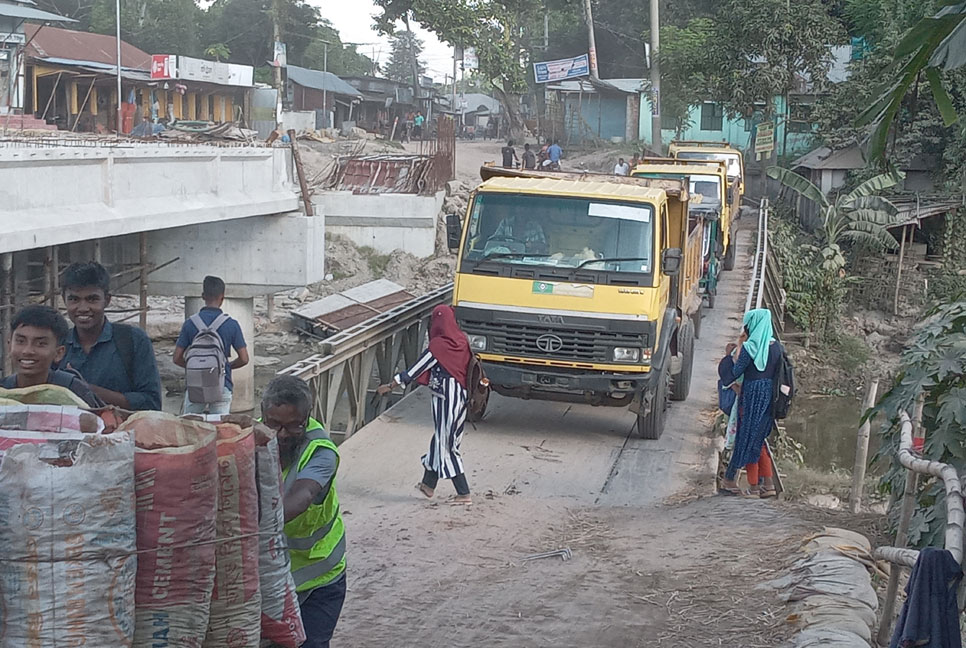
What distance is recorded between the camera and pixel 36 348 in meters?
4.30

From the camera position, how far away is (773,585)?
257 inches

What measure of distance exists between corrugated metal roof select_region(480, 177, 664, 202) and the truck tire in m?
2.02

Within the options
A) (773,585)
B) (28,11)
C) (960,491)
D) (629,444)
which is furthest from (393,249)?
(960,491)

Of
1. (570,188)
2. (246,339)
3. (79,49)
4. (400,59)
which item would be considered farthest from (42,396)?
(400,59)

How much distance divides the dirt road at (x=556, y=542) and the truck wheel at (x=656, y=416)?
0.44 ft

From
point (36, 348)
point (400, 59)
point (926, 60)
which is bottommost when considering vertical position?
point (36, 348)

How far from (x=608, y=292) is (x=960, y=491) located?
21.0ft

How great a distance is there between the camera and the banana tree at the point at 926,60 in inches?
170

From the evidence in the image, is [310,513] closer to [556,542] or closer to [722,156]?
[556,542]

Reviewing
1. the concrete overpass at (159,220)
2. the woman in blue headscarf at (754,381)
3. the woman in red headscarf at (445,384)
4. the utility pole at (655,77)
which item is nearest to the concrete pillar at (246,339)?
the concrete overpass at (159,220)

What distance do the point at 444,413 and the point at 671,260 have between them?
3206 millimetres

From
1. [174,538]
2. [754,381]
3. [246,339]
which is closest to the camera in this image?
[174,538]

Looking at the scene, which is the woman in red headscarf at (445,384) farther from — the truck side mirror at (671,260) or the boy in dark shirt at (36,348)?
the boy in dark shirt at (36,348)

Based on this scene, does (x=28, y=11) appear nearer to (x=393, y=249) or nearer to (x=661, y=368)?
(x=393, y=249)
